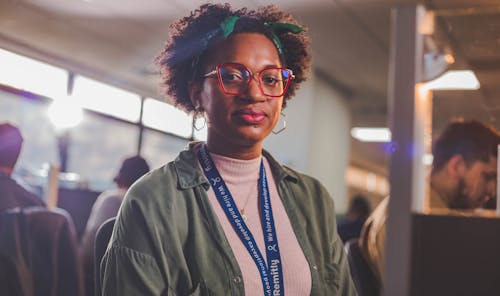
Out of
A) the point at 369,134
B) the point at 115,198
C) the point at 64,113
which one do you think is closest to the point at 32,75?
the point at 64,113

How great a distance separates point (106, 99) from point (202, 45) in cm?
566

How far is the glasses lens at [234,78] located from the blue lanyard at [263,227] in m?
0.14

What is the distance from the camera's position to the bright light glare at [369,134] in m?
10.2

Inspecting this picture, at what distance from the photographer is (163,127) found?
5.71 meters

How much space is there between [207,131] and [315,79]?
5.40 metres

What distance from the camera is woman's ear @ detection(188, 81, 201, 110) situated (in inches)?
47.1

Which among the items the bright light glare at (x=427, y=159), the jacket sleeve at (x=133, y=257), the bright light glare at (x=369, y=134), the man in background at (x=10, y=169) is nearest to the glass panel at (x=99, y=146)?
the man in background at (x=10, y=169)

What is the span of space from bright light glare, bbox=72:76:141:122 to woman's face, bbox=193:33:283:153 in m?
5.33

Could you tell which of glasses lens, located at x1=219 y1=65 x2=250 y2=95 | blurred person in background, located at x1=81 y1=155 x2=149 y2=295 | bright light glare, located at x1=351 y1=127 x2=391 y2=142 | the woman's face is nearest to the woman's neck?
the woman's face

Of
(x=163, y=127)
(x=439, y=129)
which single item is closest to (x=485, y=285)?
(x=439, y=129)

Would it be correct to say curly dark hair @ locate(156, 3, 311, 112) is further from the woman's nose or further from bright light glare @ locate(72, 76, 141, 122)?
bright light glare @ locate(72, 76, 141, 122)

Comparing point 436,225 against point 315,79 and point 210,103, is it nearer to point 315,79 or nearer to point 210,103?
point 210,103

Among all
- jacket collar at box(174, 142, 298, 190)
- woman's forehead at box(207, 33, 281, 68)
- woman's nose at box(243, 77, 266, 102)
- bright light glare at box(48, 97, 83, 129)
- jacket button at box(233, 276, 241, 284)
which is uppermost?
bright light glare at box(48, 97, 83, 129)

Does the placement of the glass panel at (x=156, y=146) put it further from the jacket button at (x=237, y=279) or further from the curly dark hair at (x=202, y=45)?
the jacket button at (x=237, y=279)
